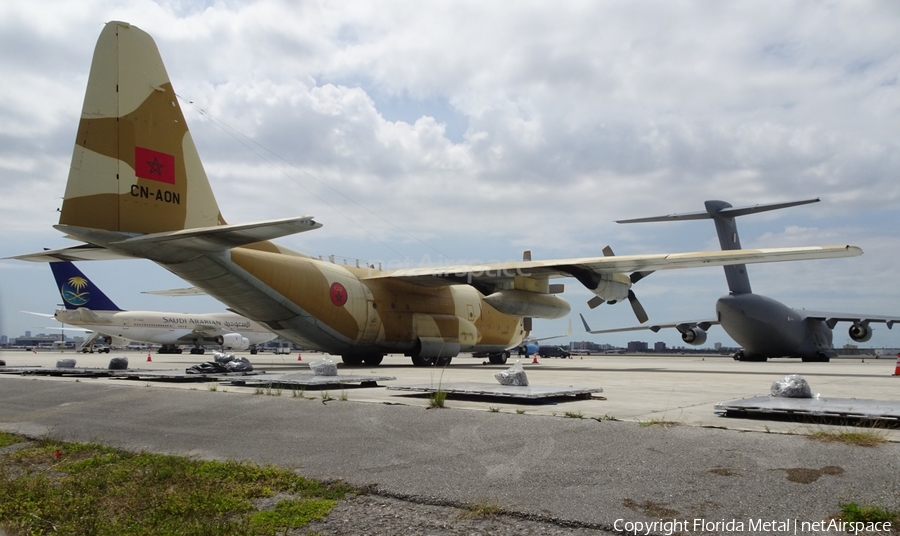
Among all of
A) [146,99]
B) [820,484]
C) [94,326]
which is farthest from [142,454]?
[94,326]

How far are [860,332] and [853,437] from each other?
3612cm

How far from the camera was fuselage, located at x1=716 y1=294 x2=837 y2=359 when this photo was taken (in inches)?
1276

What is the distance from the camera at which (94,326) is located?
44.6 metres

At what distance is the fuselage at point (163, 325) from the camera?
42594 millimetres

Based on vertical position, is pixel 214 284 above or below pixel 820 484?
above

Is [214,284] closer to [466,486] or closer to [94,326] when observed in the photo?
[466,486]

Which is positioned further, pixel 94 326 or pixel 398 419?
pixel 94 326

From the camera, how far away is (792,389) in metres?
7.64

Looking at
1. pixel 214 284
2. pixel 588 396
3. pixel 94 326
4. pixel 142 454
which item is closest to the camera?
pixel 142 454

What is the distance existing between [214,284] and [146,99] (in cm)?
503

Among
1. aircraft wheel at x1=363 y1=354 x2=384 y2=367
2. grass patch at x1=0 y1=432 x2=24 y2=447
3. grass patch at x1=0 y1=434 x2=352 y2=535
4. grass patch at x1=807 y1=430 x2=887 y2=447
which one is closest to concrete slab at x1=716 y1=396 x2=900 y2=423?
grass patch at x1=807 y1=430 x2=887 y2=447

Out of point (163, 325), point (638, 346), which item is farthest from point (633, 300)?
point (638, 346)

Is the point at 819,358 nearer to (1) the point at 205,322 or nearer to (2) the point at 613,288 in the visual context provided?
(2) the point at 613,288

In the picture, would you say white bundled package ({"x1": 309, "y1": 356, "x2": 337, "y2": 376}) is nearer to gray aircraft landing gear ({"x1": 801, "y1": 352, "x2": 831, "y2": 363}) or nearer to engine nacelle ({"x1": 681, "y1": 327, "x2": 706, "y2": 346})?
engine nacelle ({"x1": 681, "y1": 327, "x2": 706, "y2": 346})
